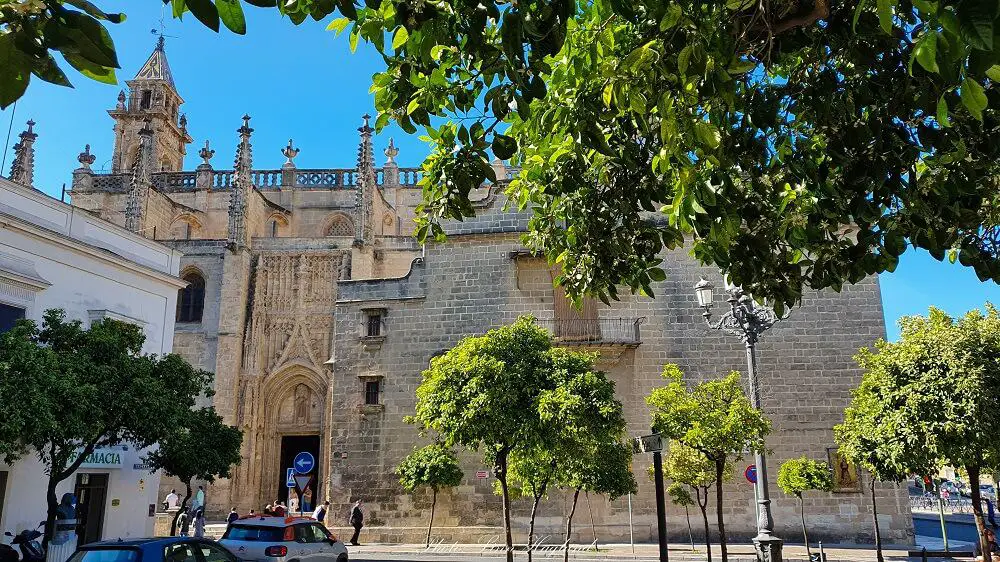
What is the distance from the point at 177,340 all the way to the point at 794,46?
28993 mm

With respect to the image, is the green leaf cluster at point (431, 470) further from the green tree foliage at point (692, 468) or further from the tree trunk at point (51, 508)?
the tree trunk at point (51, 508)

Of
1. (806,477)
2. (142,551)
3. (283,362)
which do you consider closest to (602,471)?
(806,477)

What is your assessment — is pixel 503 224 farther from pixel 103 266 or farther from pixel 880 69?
pixel 880 69

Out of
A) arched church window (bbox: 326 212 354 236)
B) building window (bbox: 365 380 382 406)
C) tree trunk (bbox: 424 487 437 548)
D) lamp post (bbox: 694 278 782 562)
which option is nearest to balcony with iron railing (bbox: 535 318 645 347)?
building window (bbox: 365 380 382 406)

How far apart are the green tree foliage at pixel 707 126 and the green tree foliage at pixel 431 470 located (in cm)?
1466

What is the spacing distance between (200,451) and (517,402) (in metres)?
7.31

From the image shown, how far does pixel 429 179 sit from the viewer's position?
218 inches

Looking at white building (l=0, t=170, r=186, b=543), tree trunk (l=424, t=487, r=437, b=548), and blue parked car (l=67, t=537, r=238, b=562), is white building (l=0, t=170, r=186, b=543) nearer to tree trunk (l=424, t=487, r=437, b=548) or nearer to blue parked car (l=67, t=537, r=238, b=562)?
blue parked car (l=67, t=537, r=238, b=562)

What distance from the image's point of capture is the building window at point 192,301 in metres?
30.8

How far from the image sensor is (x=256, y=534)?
11.7 m

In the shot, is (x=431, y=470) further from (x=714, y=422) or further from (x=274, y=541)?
(x=714, y=422)

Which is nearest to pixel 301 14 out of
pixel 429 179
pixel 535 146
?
pixel 429 179

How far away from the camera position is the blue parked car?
8.20 meters

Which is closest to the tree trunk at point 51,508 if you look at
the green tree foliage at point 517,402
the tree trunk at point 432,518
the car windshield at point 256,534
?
the car windshield at point 256,534
